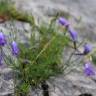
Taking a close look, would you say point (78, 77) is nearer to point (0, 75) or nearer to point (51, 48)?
point (51, 48)

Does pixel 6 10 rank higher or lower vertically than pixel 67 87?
higher

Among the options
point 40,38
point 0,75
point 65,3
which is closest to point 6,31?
point 40,38

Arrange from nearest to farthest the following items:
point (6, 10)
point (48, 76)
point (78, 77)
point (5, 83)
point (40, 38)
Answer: point (5, 83)
point (48, 76)
point (78, 77)
point (40, 38)
point (6, 10)

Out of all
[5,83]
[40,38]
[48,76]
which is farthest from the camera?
[40,38]

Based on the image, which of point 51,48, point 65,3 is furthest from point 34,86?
point 65,3

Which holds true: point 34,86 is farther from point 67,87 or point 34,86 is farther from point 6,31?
point 6,31

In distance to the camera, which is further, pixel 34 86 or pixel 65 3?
pixel 65 3
